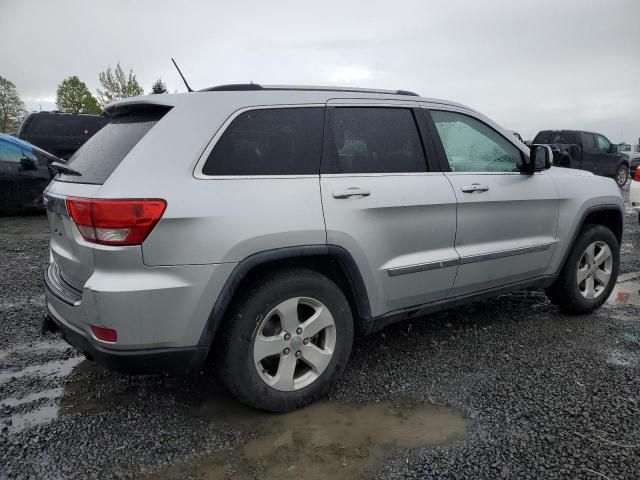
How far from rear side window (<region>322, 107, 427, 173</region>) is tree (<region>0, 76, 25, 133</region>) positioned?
71.6m

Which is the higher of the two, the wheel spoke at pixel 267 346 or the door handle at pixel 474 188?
the door handle at pixel 474 188

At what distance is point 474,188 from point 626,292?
2.86m

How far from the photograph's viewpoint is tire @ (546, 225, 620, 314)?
4.26m

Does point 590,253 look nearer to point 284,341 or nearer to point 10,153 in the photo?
point 284,341

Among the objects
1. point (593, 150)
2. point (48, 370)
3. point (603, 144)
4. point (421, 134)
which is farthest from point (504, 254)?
point (603, 144)

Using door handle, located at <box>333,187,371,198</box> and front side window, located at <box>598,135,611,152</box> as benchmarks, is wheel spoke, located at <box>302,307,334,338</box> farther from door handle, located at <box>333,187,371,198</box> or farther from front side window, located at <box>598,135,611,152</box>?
front side window, located at <box>598,135,611,152</box>

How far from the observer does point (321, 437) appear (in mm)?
2631

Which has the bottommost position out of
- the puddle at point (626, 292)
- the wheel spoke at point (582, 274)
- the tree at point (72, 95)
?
the puddle at point (626, 292)

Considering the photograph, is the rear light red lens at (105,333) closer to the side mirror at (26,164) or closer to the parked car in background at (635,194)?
the side mirror at (26,164)

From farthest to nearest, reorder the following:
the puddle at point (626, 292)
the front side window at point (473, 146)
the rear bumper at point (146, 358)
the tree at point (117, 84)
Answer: the tree at point (117, 84)
the puddle at point (626, 292)
the front side window at point (473, 146)
the rear bumper at point (146, 358)

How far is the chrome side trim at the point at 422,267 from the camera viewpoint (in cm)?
307

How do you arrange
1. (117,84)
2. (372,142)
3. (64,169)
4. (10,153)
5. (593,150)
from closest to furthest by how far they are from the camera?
(64,169) < (372,142) < (10,153) < (593,150) < (117,84)

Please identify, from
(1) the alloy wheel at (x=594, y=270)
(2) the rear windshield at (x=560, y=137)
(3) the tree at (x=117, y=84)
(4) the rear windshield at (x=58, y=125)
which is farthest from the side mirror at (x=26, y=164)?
(3) the tree at (x=117, y=84)

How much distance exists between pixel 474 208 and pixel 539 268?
3.15 ft
